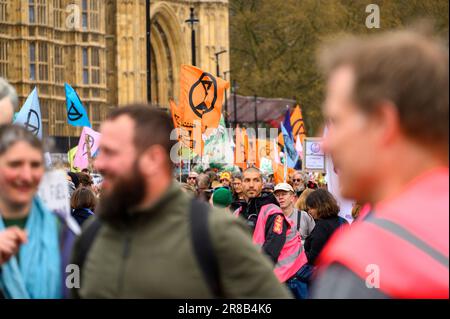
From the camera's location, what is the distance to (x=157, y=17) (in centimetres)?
5841

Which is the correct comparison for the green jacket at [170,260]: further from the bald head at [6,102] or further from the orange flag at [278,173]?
the orange flag at [278,173]

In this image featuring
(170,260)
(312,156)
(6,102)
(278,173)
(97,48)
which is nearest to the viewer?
(170,260)

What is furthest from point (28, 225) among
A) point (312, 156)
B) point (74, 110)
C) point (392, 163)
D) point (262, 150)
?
point (262, 150)

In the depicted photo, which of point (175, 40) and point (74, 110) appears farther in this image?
point (175, 40)

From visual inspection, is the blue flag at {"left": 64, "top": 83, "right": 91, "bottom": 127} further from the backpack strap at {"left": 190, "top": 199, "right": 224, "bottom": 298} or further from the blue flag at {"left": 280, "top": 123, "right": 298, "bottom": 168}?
the backpack strap at {"left": 190, "top": 199, "right": 224, "bottom": 298}

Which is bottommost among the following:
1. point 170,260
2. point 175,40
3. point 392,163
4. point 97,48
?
point 170,260

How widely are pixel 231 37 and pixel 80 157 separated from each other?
171 feet

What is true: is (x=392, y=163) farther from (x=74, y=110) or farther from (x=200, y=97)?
(x=74, y=110)

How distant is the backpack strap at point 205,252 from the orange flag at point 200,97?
1741cm

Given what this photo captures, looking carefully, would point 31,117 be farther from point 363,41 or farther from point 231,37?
point 231,37

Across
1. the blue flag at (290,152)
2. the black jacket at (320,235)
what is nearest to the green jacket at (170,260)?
the black jacket at (320,235)

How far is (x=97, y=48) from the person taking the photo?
5225 centimetres

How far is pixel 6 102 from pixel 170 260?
1.41 metres
